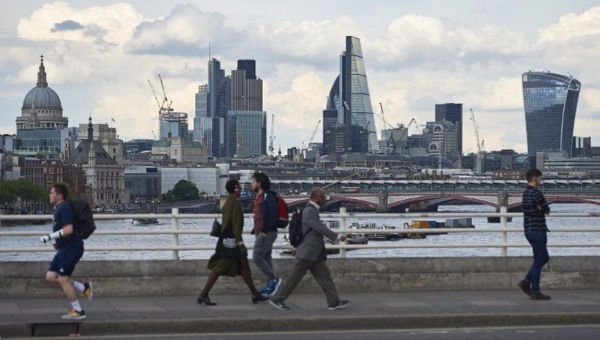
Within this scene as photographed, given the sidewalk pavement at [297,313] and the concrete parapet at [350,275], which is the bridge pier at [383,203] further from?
the sidewalk pavement at [297,313]

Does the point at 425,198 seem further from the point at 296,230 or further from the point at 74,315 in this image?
the point at 74,315

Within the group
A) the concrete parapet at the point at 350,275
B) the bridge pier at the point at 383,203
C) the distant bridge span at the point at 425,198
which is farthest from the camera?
the bridge pier at the point at 383,203

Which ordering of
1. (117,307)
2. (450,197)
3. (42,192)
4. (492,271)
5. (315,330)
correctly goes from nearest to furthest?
1. (315,330)
2. (117,307)
3. (492,271)
4. (450,197)
5. (42,192)

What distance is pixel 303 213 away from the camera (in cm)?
2088

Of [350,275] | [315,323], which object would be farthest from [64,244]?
[350,275]

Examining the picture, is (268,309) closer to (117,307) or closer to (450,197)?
(117,307)

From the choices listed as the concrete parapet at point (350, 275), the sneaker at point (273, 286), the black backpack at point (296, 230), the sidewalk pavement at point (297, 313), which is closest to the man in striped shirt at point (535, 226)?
the sidewalk pavement at point (297, 313)

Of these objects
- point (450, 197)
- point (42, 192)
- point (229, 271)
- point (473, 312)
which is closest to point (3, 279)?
point (229, 271)

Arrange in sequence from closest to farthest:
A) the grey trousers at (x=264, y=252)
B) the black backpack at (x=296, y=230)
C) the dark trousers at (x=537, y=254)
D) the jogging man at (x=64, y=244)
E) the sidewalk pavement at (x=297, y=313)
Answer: the sidewalk pavement at (x=297, y=313) → the jogging man at (x=64, y=244) → the black backpack at (x=296, y=230) → the grey trousers at (x=264, y=252) → the dark trousers at (x=537, y=254)

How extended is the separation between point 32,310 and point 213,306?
2.50 metres

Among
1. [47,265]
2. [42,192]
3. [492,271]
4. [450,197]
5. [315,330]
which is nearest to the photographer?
[315,330]

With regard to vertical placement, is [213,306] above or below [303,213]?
below

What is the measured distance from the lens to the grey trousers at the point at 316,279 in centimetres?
2077

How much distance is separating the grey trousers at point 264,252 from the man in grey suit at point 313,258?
28.5 inches
